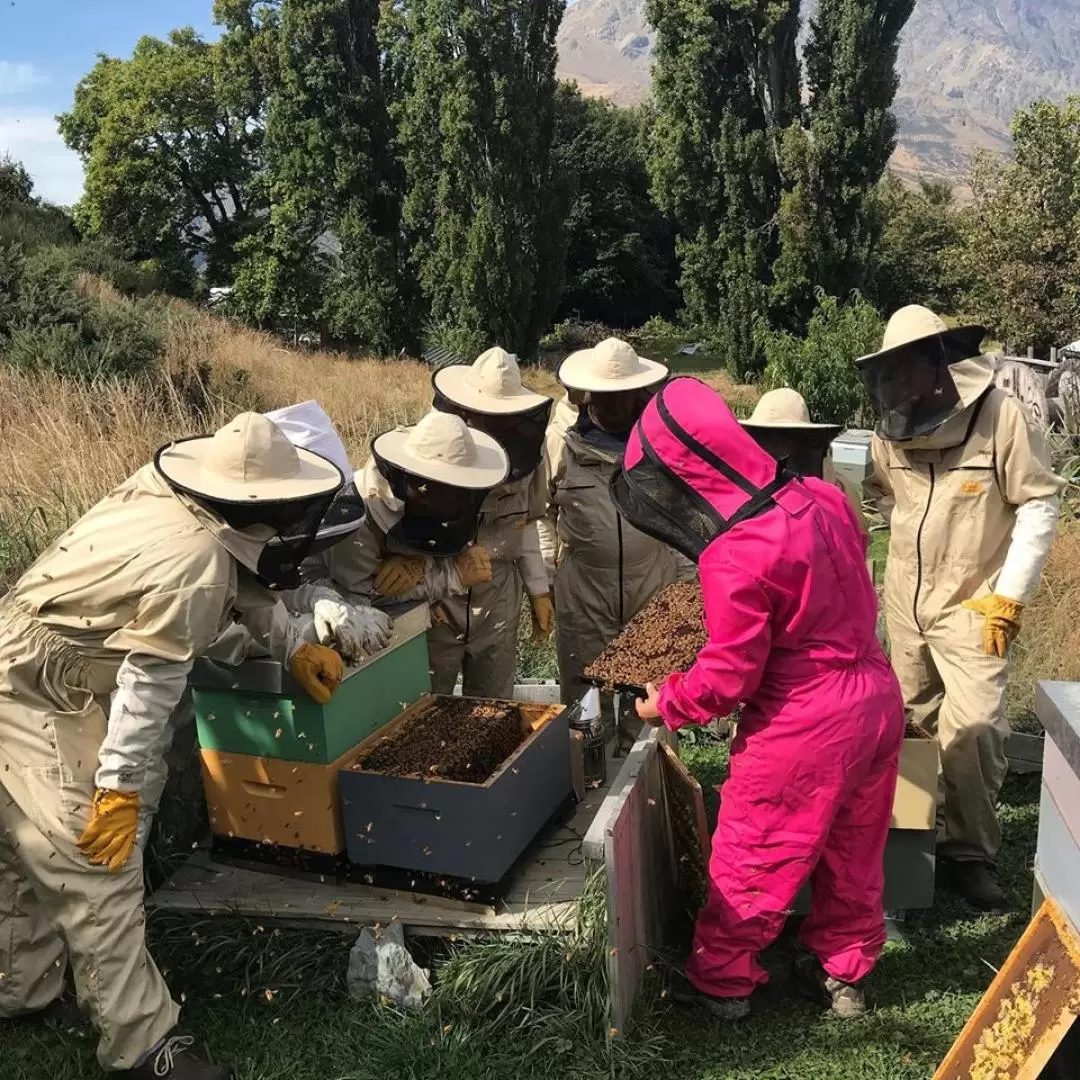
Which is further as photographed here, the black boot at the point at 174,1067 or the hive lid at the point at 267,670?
the hive lid at the point at 267,670

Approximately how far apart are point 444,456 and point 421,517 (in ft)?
0.80

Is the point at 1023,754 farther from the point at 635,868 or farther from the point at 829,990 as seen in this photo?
the point at 635,868

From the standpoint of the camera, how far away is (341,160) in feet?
79.9

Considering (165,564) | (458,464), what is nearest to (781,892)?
(458,464)

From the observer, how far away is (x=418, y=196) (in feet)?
77.4

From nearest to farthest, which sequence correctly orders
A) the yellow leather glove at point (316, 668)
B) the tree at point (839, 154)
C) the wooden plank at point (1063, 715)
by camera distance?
the wooden plank at point (1063, 715) < the yellow leather glove at point (316, 668) < the tree at point (839, 154)

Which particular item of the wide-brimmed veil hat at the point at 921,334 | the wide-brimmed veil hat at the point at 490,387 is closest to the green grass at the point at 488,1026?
the wide-brimmed veil hat at the point at 490,387

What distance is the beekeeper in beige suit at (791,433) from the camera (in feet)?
13.4

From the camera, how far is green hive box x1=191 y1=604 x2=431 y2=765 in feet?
9.82

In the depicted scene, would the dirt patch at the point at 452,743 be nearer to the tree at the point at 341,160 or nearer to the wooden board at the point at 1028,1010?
the wooden board at the point at 1028,1010

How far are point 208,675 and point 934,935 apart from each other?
270cm

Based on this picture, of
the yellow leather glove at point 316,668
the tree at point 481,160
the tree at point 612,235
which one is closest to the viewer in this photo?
the yellow leather glove at point 316,668

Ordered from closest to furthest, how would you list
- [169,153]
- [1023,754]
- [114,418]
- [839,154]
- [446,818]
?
[446,818] → [1023,754] → [114,418] → [839,154] → [169,153]

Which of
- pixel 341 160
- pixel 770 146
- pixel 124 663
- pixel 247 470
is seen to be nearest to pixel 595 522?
pixel 247 470
